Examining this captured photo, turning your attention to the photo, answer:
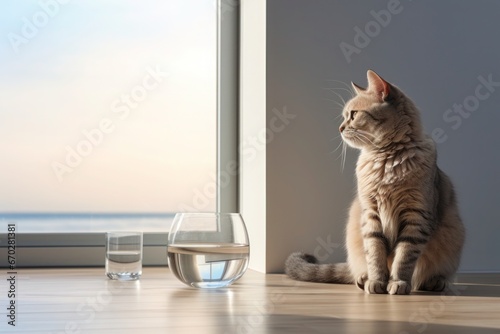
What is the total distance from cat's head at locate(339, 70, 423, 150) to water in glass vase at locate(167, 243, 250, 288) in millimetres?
394

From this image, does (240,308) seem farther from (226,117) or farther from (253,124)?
(226,117)

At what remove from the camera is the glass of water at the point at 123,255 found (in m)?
1.88

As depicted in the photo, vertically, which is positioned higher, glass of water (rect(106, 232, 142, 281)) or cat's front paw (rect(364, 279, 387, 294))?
glass of water (rect(106, 232, 142, 281))

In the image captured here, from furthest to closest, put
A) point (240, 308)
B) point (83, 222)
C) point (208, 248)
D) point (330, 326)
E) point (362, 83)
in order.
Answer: point (83, 222)
point (362, 83)
point (208, 248)
point (240, 308)
point (330, 326)

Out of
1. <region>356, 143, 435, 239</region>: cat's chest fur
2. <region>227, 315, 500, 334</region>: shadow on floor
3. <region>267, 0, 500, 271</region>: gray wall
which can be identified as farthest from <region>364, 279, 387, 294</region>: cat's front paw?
<region>267, 0, 500, 271</region>: gray wall

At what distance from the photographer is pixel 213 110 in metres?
2.47

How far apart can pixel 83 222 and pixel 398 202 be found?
3.46 ft

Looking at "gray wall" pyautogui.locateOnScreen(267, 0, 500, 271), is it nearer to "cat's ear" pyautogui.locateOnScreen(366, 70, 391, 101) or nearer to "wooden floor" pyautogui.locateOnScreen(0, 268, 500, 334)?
"wooden floor" pyautogui.locateOnScreen(0, 268, 500, 334)

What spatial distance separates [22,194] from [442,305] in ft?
4.37

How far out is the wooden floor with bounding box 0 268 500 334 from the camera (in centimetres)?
121

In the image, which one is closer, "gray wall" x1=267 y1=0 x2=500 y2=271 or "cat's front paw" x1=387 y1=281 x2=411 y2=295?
"cat's front paw" x1=387 y1=281 x2=411 y2=295

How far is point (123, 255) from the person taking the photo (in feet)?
6.24

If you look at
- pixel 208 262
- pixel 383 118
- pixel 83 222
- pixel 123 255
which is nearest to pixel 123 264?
pixel 123 255

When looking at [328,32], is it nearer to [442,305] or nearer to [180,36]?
[180,36]
